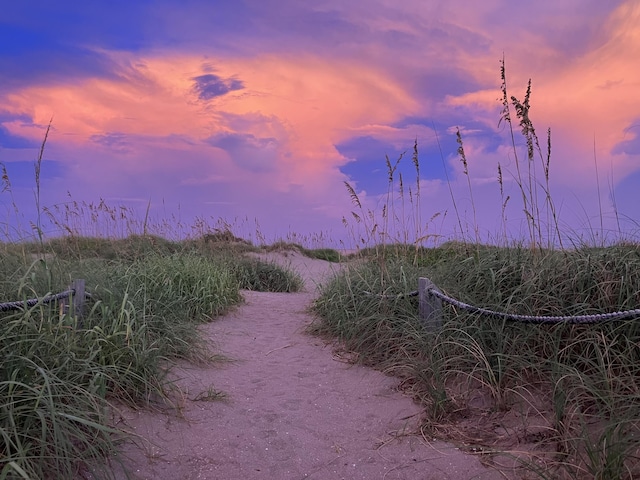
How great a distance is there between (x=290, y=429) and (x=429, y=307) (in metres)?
1.78

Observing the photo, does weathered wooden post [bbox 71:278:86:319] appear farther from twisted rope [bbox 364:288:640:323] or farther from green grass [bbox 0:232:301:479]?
twisted rope [bbox 364:288:640:323]

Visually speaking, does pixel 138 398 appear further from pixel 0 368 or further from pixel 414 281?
pixel 414 281

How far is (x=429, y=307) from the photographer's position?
16.1 ft

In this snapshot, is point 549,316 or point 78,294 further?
point 78,294

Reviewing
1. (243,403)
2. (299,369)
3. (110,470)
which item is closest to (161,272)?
(299,369)

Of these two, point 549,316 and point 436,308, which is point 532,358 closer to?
point 549,316

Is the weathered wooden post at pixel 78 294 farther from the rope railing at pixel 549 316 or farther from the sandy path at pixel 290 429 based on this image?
the rope railing at pixel 549 316

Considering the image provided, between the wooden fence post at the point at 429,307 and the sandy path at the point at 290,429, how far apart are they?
2.08 feet

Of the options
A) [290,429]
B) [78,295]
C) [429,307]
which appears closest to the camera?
[290,429]

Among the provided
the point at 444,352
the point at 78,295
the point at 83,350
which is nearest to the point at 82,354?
the point at 83,350

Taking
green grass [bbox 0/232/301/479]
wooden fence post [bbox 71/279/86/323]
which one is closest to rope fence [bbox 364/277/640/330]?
green grass [bbox 0/232/301/479]

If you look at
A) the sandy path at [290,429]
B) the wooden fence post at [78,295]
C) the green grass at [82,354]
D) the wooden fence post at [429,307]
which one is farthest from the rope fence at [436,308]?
the wooden fence post at [78,295]

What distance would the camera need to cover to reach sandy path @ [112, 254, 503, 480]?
326 cm

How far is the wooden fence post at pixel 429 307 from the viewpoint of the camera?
4699mm
